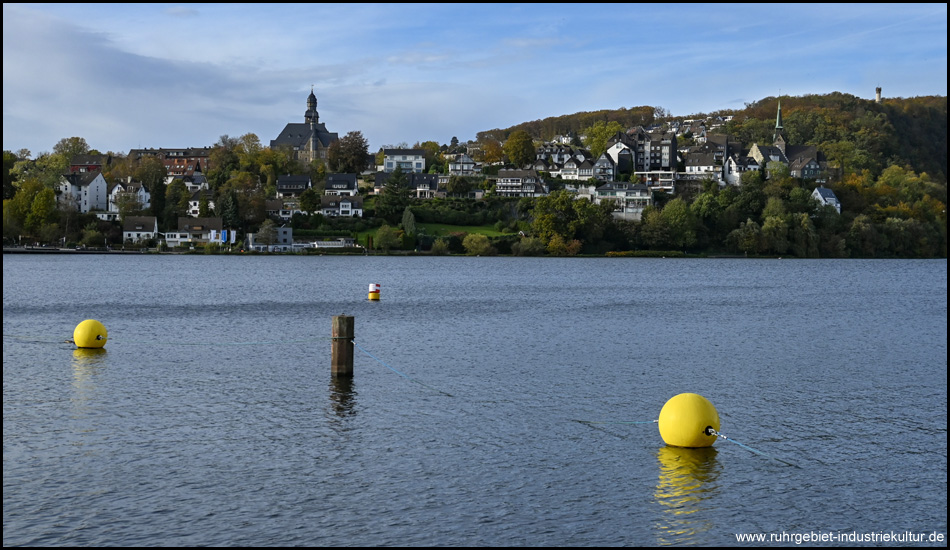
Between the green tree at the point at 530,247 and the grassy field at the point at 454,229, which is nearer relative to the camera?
the green tree at the point at 530,247

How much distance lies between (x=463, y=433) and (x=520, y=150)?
A: 157297 millimetres

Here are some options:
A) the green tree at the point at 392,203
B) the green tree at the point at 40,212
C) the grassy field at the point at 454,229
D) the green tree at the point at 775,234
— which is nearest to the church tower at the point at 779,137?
the green tree at the point at 775,234

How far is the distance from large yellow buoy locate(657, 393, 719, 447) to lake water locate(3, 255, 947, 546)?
23cm

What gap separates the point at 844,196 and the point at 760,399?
13185 cm

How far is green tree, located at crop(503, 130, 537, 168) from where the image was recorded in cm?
17250

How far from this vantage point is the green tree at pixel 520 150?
566ft

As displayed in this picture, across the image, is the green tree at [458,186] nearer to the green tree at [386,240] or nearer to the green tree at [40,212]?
the green tree at [386,240]

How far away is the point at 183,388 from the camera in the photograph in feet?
72.0

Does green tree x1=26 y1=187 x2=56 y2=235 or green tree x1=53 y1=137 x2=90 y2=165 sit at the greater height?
green tree x1=53 y1=137 x2=90 y2=165

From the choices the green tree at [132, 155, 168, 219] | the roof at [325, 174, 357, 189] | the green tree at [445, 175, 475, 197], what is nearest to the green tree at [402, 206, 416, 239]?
the green tree at [445, 175, 475, 197]

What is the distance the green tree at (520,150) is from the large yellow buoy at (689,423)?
158 meters

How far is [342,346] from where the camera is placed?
23031 millimetres

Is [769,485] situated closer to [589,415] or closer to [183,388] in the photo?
[589,415]

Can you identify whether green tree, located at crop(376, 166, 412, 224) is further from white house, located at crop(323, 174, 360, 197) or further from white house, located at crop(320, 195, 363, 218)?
white house, located at crop(323, 174, 360, 197)
